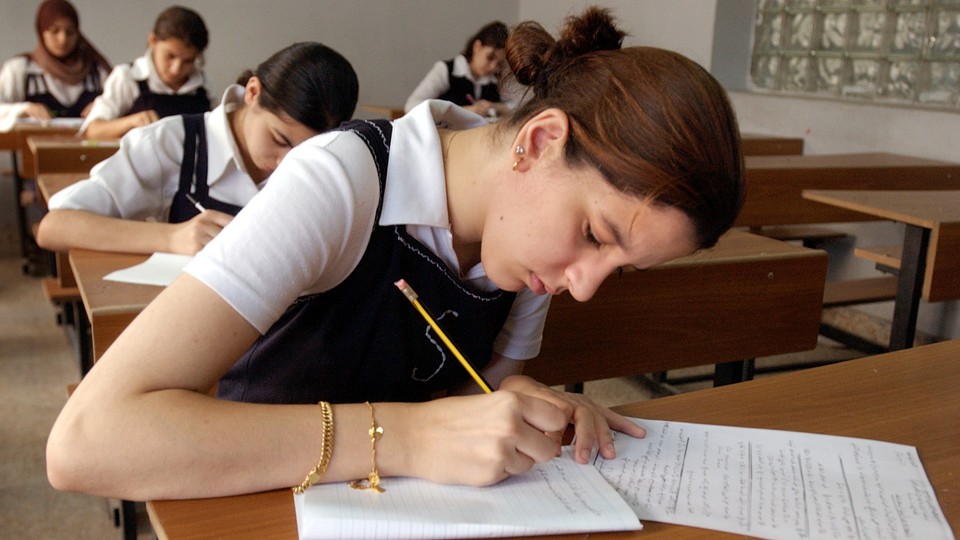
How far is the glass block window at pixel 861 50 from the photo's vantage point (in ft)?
10.6

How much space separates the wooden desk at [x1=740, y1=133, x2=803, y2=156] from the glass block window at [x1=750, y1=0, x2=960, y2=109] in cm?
26

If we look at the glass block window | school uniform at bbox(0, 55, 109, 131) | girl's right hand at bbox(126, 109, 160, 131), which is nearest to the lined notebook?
the glass block window

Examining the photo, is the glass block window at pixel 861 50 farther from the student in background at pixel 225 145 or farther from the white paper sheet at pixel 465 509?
the white paper sheet at pixel 465 509

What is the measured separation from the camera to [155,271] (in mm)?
1495

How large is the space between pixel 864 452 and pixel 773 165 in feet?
7.28

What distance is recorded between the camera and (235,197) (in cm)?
190

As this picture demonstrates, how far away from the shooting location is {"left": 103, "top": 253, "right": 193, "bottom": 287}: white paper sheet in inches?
56.6

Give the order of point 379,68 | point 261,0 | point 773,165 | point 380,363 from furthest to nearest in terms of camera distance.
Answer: point 379,68
point 261,0
point 773,165
point 380,363

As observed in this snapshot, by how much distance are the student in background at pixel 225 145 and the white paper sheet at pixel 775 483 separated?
1196 millimetres

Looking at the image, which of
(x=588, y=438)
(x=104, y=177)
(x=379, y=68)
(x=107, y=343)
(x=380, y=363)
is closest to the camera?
(x=588, y=438)

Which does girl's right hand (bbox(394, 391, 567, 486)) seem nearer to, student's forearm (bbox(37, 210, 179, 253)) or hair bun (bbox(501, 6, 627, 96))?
hair bun (bbox(501, 6, 627, 96))

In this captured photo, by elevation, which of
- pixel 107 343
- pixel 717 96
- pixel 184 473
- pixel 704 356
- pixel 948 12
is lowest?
pixel 704 356

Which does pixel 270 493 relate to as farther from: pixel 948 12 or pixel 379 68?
pixel 379 68

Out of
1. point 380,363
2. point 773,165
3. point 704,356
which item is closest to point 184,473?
point 380,363
